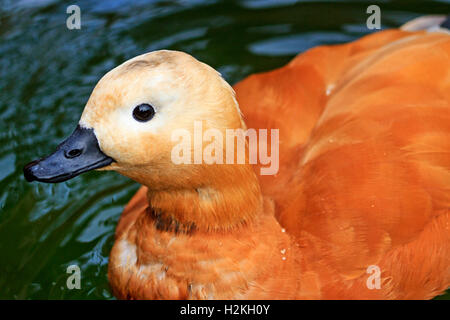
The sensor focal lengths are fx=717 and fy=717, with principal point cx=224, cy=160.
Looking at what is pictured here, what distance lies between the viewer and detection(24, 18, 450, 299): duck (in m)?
2.22

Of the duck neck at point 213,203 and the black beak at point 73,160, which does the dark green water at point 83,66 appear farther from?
the black beak at point 73,160

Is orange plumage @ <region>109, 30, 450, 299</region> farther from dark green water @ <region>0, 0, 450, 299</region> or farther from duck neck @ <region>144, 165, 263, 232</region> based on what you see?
dark green water @ <region>0, 0, 450, 299</region>

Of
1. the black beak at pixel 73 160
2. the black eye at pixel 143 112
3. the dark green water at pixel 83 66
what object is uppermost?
the black eye at pixel 143 112

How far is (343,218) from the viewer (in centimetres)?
262

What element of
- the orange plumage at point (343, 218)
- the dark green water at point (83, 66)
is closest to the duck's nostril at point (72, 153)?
the orange plumage at point (343, 218)

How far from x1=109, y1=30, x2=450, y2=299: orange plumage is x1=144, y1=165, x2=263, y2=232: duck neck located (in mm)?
17

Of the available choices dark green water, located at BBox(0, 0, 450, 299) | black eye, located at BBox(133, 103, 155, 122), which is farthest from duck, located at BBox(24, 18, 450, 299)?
dark green water, located at BBox(0, 0, 450, 299)

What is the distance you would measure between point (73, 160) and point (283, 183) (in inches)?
34.3

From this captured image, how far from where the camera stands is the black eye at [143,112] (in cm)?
217

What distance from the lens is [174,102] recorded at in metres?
2.19

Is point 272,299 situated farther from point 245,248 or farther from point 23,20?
point 23,20

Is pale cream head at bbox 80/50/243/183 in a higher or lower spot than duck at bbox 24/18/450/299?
higher

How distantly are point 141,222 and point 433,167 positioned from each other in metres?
1.13

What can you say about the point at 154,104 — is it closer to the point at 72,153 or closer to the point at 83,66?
the point at 72,153
